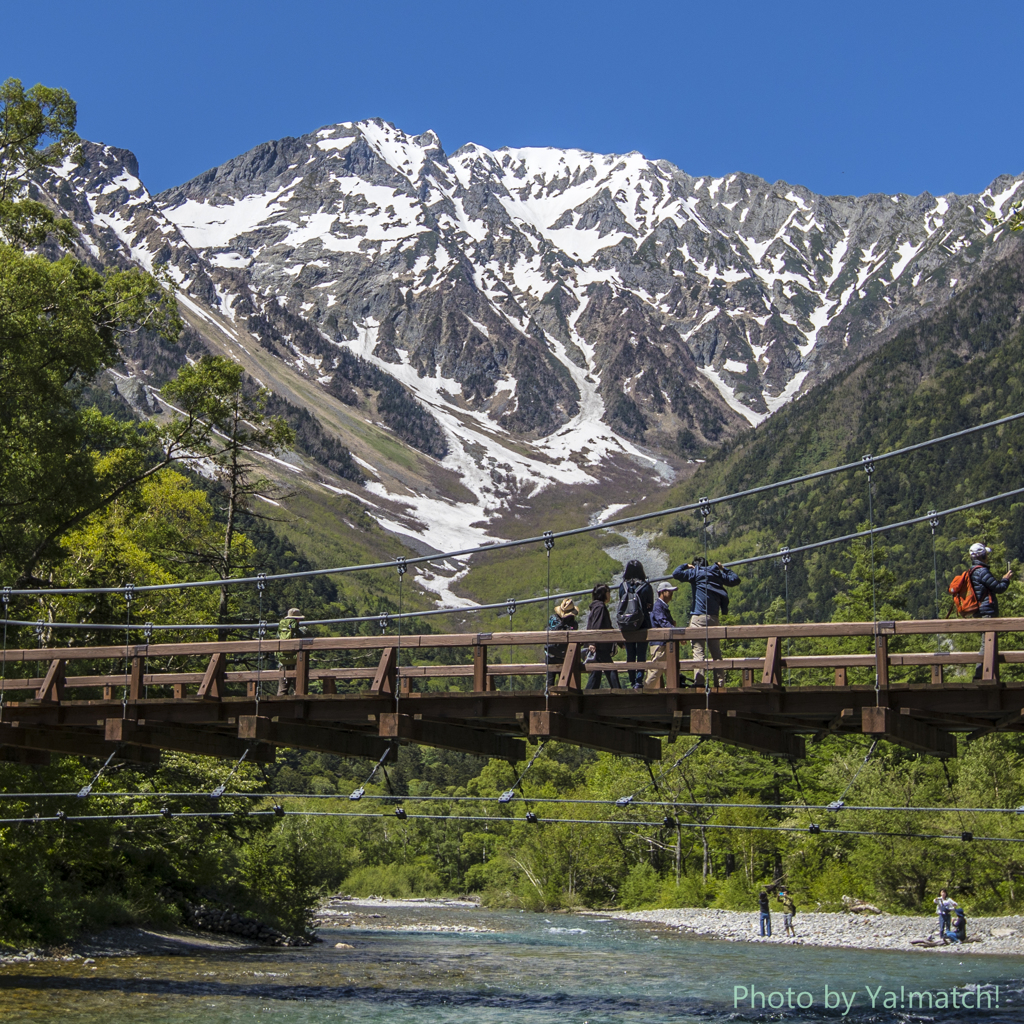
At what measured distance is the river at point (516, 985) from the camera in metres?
22.5

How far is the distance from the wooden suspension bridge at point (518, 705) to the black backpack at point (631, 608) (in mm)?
186

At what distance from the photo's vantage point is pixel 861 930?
4072 cm

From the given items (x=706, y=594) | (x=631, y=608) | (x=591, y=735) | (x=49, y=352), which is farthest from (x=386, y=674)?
(x=49, y=352)

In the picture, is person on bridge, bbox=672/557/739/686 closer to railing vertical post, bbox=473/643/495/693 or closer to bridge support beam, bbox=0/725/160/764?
railing vertical post, bbox=473/643/495/693

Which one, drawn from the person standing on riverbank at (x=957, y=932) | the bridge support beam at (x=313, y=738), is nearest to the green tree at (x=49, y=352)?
the bridge support beam at (x=313, y=738)

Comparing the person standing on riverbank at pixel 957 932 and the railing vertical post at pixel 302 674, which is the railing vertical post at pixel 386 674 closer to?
the railing vertical post at pixel 302 674

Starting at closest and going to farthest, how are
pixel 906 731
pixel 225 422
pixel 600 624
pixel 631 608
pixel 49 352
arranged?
1. pixel 906 731
2. pixel 631 608
3. pixel 600 624
4. pixel 49 352
5. pixel 225 422

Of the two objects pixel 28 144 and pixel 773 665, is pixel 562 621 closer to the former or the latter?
pixel 773 665

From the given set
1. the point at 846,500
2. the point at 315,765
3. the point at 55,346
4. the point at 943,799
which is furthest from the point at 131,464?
the point at 846,500

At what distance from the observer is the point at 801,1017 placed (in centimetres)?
2286

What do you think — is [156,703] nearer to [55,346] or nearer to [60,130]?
[55,346]

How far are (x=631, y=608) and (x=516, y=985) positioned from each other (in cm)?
1554

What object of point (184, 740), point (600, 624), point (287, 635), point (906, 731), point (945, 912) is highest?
point (600, 624)

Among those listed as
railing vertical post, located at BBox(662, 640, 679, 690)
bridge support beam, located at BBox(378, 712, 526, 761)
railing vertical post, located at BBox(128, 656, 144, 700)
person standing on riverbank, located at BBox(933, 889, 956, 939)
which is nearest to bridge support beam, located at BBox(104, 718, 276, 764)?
railing vertical post, located at BBox(128, 656, 144, 700)
